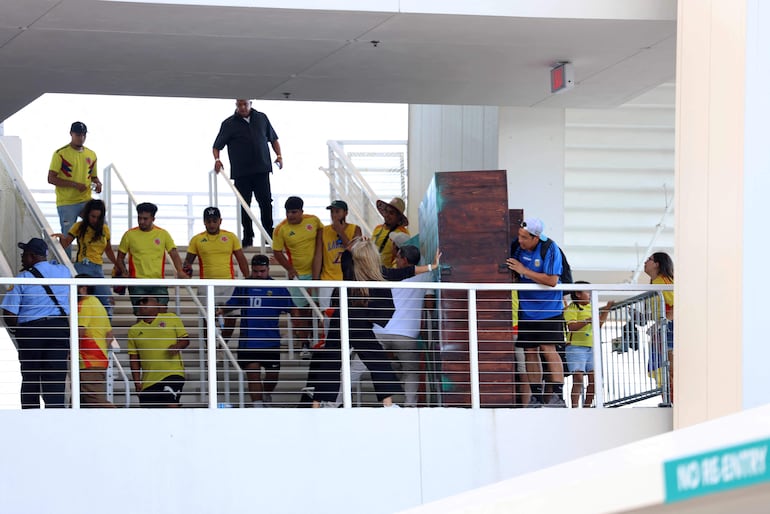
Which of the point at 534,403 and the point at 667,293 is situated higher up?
the point at 667,293

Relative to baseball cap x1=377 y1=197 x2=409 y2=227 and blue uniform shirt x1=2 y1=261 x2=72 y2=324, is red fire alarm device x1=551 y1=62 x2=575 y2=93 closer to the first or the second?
baseball cap x1=377 y1=197 x2=409 y2=227

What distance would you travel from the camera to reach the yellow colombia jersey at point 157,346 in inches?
355

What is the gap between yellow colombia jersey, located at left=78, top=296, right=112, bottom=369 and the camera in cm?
876

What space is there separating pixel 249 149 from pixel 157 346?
3.52 m

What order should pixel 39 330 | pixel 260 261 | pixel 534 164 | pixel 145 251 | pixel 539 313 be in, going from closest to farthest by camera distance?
pixel 39 330, pixel 539 313, pixel 260 261, pixel 145 251, pixel 534 164

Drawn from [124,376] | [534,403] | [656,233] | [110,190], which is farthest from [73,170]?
[656,233]

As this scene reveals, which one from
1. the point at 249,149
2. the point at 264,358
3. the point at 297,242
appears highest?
the point at 249,149

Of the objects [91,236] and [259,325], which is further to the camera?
[91,236]

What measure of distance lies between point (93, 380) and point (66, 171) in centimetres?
312

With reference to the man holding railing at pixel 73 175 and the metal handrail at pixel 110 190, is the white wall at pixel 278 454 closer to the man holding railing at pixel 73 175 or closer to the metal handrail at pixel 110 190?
the man holding railing at pixel 73 175

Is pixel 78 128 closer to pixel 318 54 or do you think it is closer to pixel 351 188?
pixel 318 54

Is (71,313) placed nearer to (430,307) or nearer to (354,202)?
(430,307)

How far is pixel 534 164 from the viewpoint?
478 inches

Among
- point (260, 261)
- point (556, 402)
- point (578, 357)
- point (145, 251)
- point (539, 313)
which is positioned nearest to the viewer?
point (556, 402)
